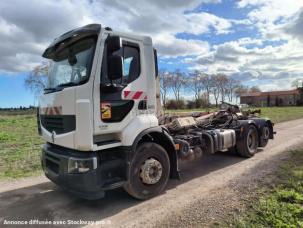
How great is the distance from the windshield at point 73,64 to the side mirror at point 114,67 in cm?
31

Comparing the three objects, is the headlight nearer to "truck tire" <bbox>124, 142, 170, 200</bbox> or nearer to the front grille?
the front grille

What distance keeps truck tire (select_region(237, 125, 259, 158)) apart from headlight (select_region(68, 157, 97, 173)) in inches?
203

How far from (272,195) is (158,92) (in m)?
2.81

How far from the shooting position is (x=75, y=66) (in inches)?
185

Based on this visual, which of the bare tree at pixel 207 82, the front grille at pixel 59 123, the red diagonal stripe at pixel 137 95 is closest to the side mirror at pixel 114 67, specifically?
the red diagonal stripe at pixel 137 95

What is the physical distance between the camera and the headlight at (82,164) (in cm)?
427

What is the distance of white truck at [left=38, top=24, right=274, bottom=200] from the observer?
4.32 metres

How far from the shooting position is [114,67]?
4.34 metres

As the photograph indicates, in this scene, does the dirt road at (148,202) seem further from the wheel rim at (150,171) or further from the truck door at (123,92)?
the truck door at (123,92)

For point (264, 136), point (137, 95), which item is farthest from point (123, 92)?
point (264, 136)

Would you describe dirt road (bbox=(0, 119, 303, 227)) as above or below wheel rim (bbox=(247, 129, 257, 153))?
below

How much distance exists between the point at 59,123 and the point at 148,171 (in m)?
1.78

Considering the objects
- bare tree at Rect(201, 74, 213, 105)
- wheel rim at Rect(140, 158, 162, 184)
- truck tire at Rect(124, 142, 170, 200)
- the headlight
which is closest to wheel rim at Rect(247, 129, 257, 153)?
truck tire at Rect(124, 142, 170, 200)

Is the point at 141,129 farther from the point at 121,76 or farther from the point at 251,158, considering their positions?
the point at 251,158
